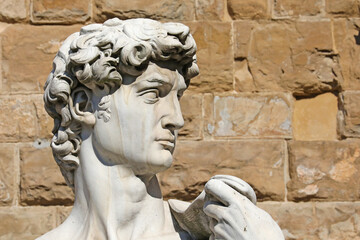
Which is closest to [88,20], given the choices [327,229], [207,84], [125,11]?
[125,11]

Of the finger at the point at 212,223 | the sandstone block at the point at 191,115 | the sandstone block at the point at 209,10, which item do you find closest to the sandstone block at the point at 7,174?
the sandstone block at the point at 191,115

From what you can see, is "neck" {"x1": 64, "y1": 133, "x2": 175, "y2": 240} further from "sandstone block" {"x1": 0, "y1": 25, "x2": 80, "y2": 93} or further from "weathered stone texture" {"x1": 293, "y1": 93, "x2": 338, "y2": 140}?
"weathered stone texture" {"x1": 293, "y1": 93, "x2": 338, "y2": 140}

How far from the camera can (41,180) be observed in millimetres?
7973

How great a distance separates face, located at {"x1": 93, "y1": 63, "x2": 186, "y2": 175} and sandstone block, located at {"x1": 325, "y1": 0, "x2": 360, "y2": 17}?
372 centimetres

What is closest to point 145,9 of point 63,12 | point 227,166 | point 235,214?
point 63,12

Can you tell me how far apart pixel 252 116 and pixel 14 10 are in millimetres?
1730

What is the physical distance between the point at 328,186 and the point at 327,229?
282 millimetres

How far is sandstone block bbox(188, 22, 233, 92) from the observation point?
8.08 metres

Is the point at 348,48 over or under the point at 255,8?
under

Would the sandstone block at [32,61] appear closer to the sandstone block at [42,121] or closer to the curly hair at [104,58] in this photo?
the sandstone block at [42,121]

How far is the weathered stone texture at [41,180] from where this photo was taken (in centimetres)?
795

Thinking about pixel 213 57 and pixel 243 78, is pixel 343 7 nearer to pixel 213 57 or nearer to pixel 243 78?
pixel 243 78

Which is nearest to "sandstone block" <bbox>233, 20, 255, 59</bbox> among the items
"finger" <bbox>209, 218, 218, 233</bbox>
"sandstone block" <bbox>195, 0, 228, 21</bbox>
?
"sandstone block" <bbox>195, 0, 228, 21</bbox>

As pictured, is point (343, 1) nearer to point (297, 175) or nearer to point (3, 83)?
point (297, 175)
